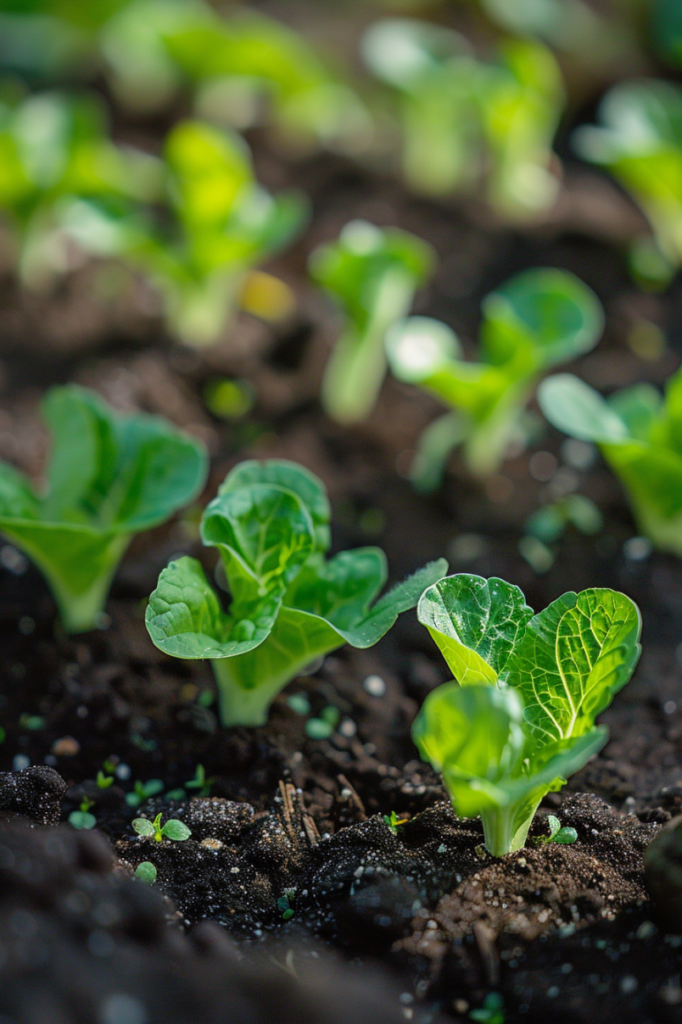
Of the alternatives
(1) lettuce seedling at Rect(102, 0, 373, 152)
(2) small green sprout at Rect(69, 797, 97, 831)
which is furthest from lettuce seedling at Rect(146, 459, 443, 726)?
(1) lettuce seedling at Rect(102, 0, 373, 152)

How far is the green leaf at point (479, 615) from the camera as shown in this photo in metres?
1.09

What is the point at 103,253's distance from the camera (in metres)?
2.52

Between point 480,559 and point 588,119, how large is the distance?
2.23 m

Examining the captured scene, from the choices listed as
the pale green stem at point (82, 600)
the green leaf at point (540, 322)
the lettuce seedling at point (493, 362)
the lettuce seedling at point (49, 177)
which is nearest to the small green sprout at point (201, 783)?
the pale green stem at point (82, 600)

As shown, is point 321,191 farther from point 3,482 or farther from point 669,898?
point 669,898

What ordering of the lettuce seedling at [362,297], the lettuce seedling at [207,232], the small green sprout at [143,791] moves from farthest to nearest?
the lettuce seedling at [207,232], the lettuce seedling at [362,297], the small green sprout at [143,791]

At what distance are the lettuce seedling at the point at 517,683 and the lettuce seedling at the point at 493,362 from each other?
0.64 m

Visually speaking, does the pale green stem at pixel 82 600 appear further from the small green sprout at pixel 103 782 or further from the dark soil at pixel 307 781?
the small green sprout at pixel 103 782

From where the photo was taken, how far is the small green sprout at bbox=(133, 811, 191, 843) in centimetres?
114

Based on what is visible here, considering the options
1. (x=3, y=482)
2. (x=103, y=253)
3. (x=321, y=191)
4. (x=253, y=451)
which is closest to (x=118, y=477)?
(x=3, y=482)

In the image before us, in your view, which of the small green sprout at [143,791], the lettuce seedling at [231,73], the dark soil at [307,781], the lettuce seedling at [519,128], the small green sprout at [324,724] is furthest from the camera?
the lettuce seedling at [231,73]

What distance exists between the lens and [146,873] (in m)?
1.08

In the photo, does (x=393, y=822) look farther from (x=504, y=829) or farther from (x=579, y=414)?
(x=579, y=414)

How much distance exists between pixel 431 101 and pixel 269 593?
1.96m
